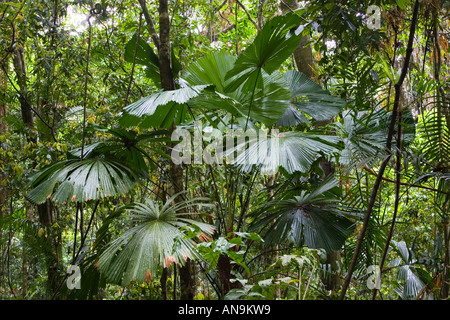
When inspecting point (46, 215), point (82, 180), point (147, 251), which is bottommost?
point (147, 251)

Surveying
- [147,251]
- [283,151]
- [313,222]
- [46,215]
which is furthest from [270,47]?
[46,215]

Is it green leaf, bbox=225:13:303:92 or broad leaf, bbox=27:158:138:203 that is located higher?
green leaf, bbox=225:13:303:92

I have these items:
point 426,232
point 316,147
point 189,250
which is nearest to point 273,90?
point 316,147

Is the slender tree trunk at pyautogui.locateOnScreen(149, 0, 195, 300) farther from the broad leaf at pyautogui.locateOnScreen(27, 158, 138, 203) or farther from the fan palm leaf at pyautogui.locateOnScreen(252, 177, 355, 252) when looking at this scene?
the fan palm leaf at pyautogui.locateOnScreen(252, 177, 355, 252)

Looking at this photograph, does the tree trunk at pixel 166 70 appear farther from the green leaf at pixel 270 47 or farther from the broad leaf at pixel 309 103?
the broad leaf at pixel 309 103

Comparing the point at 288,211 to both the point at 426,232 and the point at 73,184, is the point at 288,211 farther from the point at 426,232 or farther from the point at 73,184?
the point at 426,232

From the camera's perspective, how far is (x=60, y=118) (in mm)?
4121

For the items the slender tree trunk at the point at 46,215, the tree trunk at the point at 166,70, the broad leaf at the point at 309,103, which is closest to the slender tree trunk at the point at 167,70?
the tree trunk at the point at 166,70

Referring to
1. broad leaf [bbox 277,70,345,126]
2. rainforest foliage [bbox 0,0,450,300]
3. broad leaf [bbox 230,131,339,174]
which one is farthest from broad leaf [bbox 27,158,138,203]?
broad leaf [bbox 277,70,345,126]

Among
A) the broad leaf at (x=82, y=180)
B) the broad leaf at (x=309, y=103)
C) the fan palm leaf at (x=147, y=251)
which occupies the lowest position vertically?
the fan palm leaf at (x=147, y=251)

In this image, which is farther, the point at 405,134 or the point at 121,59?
the point at 121,59

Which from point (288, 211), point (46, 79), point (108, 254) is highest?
point (46, 79)

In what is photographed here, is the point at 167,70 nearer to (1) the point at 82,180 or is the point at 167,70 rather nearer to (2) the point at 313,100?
(1) the point at 82,180

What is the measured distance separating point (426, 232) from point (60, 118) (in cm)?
462
